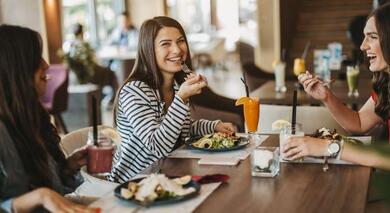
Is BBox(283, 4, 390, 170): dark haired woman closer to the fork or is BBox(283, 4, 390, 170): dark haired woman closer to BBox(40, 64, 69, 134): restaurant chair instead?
the fork

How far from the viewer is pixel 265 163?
74.0 inches

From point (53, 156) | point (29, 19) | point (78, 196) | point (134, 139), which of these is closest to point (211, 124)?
point (134, 139)

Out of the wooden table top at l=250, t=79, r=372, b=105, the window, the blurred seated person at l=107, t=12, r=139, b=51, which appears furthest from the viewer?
the window

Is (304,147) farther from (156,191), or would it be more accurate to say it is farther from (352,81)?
(352,81)

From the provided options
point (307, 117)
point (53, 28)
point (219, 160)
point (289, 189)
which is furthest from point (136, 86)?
point (53, 28)

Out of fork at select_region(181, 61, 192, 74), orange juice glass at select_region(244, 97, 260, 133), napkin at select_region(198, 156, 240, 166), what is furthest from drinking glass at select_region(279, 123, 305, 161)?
fork at select_region(181, 61, 192, 74)

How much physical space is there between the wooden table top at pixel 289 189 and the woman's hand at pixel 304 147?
0.05 meters

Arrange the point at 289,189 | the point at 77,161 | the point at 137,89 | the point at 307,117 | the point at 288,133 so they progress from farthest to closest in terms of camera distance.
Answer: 1. the point at 307,117
2. the point at 137,89
3. the point at 288,133
4. the point at 77,161
5. the point at 289,189

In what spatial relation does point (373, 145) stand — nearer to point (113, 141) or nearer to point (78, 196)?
point (113, 141)

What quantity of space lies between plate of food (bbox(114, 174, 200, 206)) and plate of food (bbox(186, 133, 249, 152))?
571mm

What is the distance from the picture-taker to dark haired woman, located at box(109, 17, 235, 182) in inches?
87.6

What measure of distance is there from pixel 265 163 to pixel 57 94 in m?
4.79

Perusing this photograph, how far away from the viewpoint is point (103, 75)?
859 cm

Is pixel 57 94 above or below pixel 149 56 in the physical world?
below
